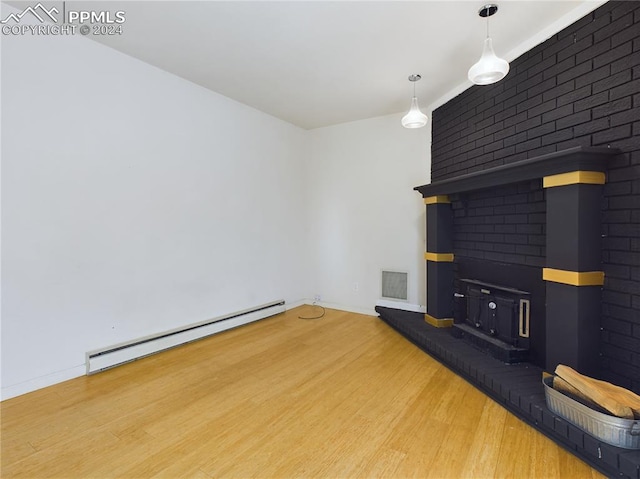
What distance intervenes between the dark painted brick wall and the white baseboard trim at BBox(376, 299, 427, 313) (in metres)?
1.15

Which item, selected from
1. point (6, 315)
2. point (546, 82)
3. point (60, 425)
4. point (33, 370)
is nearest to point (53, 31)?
point (6, 315)

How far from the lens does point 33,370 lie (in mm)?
2293

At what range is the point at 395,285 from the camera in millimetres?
4207

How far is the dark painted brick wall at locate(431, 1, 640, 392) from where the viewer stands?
184cm

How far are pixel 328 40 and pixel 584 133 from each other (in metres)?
2.02

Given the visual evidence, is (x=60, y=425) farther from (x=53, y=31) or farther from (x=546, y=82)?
(x=546, y=82)

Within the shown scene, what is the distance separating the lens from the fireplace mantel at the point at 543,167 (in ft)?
6.13

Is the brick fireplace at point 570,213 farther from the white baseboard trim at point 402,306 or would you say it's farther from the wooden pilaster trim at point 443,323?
the white baseboard trim at point 402,306

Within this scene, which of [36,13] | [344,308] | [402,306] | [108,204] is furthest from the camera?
[344,308]

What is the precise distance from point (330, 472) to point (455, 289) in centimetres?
241

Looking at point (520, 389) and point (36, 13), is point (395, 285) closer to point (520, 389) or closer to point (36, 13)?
point (520, 389)

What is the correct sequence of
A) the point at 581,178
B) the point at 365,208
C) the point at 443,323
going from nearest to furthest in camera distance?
the point at 581,178 < the point at 443,323 < the point at 365,208

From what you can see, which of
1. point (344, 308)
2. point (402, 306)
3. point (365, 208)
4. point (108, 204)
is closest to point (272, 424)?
point (108, 204)

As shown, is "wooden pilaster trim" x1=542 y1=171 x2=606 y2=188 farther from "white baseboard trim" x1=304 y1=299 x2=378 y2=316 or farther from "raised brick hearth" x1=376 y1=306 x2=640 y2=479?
"white baseboard trim" x1=304 y1=299 x2=378 y2=316
